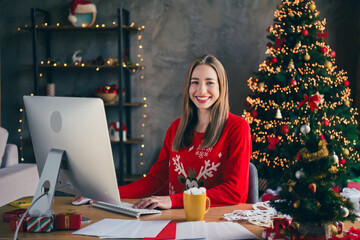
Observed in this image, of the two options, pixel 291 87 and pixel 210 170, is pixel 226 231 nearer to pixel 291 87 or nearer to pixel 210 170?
pixel 210 170

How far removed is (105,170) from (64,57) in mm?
4061

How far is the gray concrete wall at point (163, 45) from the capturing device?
4703mm

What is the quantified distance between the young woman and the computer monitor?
1.23 feet

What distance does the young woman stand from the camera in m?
1.70

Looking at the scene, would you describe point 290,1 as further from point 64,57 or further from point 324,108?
point 64,57

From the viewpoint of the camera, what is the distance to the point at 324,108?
367cm

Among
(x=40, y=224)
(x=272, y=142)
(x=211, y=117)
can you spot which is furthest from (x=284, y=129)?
(x=40, y=224)

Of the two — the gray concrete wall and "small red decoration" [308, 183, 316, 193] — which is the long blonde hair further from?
the gray concrete wall

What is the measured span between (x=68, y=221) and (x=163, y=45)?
3.86 metres

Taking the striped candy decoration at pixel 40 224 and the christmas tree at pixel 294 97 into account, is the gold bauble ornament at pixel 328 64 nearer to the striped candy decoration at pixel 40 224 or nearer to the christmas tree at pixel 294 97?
the christmas tree at pixel 294 97

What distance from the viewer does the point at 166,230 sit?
1.19 metres

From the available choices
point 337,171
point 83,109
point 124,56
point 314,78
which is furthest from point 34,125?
point 124,56

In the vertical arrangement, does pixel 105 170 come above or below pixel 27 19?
below

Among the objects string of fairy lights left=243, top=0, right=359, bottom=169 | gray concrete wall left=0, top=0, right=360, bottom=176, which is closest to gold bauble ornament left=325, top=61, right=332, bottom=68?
string of fairy lights left=243, top=0, right=359, bottom=169
